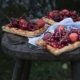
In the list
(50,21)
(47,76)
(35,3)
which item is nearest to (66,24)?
(50,21)

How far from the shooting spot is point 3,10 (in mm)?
4652

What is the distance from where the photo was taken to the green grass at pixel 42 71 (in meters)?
3.95

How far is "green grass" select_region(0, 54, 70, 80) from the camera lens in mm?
3952

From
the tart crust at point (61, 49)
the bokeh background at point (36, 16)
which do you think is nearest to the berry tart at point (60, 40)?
the tart crust at point (61, 49)

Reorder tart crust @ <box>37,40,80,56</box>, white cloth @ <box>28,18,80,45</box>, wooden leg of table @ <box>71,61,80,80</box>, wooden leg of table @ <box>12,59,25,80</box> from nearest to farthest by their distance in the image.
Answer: tart crust @ <box>37,40,80,56</box>, wooden leg of table @ <box>71,61,80,80</box>, white cloth @ <box>28,18,80,45</box>, wooden leg of table @ <box>12,59,25,80</box>

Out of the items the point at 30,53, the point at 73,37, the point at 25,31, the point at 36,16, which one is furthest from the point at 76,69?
the point at 36,16

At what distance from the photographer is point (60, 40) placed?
2434 millimetres

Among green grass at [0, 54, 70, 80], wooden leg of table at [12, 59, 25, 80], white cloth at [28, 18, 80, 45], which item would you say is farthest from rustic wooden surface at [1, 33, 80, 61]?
green grass at [0, 54, 70, 80]

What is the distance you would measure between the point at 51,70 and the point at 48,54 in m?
1.75

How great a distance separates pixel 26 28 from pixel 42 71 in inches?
56.3

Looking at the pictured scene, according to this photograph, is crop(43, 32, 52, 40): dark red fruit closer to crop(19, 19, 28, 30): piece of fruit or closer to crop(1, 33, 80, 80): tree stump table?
crop(1, 33, 80, 80): tree stump table

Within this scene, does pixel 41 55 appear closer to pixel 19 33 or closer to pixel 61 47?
pixel 61 47

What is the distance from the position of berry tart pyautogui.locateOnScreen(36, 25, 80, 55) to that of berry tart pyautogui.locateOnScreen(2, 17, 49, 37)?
15 centimetres

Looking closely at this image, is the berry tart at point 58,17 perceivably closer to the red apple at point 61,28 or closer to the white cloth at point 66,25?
the white cloth at point 66,25
